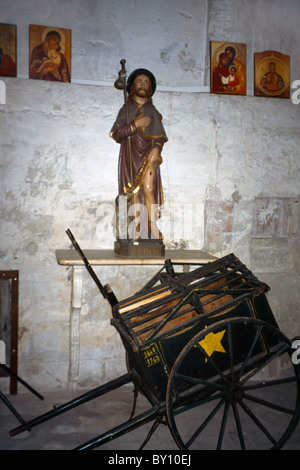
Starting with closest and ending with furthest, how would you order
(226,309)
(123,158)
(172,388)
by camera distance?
(172,388)
(226,309)
(123,158)

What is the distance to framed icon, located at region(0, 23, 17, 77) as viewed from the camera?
12.7 feet

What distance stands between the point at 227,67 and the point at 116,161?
1677 millimetres

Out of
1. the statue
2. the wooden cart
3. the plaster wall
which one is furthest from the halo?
the wooden cart

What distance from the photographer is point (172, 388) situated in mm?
2506

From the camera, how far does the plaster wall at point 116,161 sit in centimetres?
404

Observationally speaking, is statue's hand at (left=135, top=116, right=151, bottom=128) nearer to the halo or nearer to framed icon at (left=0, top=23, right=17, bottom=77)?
the halo

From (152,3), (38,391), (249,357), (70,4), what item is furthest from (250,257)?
(70,4)

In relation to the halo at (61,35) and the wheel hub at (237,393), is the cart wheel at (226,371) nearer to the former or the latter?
the wheel hub at (237,393)

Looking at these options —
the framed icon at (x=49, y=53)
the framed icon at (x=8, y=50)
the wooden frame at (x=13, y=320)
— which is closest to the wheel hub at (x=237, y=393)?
the wooden frame at (x=13, y=320)

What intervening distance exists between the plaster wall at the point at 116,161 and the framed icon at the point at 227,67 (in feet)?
0.30

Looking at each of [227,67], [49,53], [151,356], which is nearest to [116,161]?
[49,53]

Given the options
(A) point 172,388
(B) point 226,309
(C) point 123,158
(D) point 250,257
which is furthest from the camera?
(D) point 250,257
